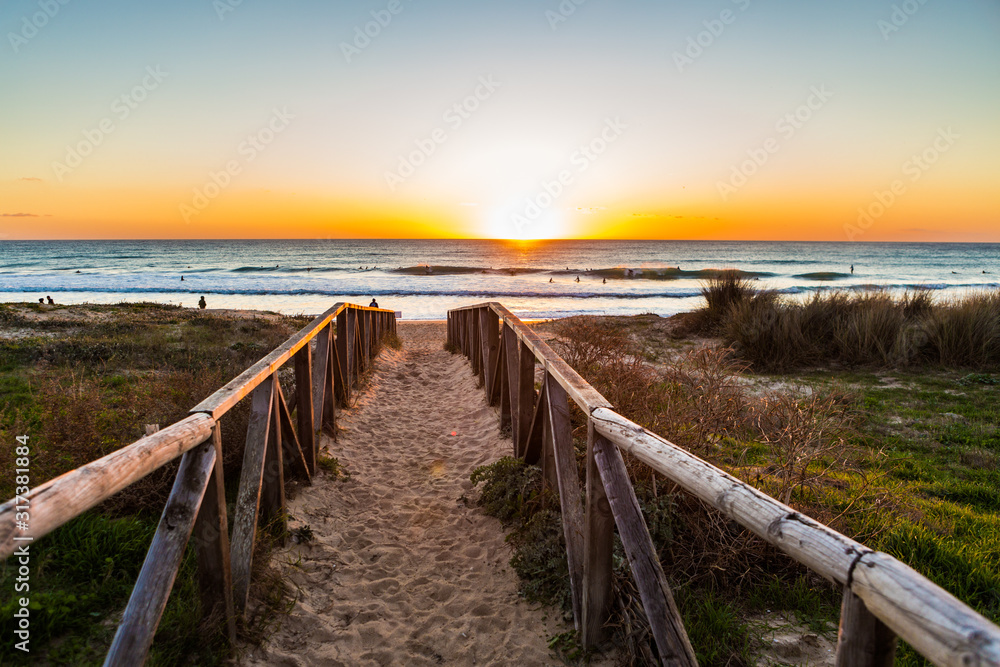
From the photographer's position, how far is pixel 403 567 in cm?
356

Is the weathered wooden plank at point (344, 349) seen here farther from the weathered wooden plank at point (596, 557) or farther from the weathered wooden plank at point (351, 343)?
the weathered wooden plank at point (596, 557)

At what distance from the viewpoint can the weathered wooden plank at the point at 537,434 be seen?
383cm

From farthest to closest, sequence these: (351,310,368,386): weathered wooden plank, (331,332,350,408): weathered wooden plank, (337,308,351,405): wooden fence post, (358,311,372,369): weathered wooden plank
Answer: (358,311,372,369): weathered wooden plank, (351,310,368,386): weathered wooden plank, (337,308,351,405): wooden fence post, (331,332,350,408): weathered wooden plank

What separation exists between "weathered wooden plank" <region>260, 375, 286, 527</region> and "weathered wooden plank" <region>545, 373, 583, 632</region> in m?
1.78

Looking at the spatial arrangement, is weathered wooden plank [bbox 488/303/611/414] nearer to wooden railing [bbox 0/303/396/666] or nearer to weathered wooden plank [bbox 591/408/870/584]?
weathered wooden plank [bbox 591/408/870/584]

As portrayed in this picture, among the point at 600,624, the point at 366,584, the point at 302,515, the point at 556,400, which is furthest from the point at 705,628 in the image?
the point at 302,515

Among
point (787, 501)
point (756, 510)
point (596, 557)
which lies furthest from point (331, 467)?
point (756, 510)

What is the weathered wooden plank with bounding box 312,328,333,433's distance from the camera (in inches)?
206

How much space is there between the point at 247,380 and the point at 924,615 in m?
2.87

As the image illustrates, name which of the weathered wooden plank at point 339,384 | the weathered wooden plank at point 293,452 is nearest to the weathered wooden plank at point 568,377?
the weathered wooden plank at point 293,452

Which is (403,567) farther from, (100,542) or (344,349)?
(344,349)

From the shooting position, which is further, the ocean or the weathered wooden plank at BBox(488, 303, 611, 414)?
the ocean

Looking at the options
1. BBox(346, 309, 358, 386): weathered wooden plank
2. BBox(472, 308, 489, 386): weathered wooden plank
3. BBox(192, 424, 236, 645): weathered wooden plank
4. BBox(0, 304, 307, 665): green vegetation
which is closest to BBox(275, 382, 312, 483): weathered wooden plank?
BBox(0, 304, 307, 665): green vegetation

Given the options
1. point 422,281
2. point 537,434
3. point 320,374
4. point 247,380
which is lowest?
point 537,434
